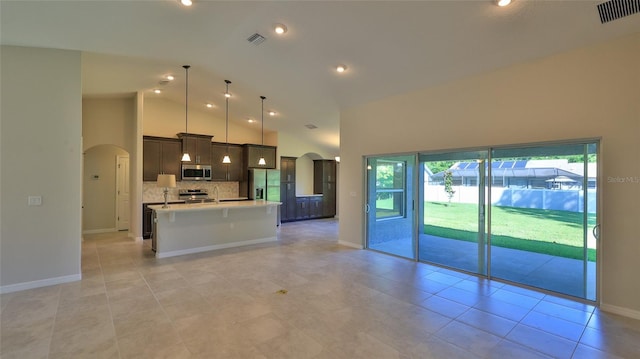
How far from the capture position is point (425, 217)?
5383 millimetres

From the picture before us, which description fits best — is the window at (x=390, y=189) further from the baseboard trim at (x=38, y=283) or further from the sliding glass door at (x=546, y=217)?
the baseboard trim at (x=38, y=283)

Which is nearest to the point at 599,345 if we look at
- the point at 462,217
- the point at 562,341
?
the point at 562,341

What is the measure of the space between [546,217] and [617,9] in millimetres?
2515

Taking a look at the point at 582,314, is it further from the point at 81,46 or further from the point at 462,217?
the point at 81,46

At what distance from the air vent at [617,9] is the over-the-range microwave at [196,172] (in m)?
8.16

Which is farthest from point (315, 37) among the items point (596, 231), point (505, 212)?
point (596, 231)

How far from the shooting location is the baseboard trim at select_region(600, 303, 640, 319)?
3.20 metres

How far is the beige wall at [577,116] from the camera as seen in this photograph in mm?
3250

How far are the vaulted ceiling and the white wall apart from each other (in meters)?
0.37

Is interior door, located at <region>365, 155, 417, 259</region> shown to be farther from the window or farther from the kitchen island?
the kitchen island

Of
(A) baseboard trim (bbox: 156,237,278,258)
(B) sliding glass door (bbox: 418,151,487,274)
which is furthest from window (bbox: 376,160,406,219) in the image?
(A) baseboard trim (bbox: 156,237,278,258)

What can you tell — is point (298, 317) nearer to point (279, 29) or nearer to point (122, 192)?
point (279, 29)

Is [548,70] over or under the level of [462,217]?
over

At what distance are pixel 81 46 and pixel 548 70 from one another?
6.37 metres
